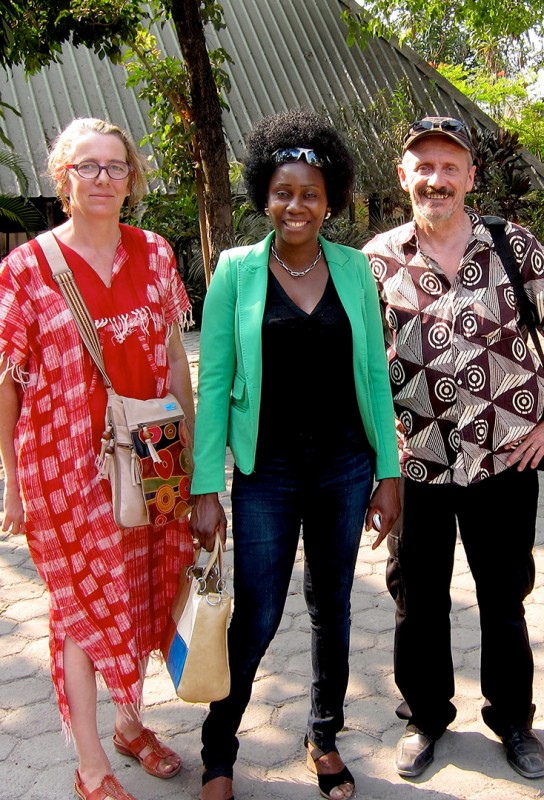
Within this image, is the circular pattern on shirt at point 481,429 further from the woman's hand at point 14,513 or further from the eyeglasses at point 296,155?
the woman's hand at point 14,513

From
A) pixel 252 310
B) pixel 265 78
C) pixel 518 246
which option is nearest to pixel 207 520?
pixel 252 310

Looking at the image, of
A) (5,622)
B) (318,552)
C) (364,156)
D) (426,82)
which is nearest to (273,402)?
(318,552)

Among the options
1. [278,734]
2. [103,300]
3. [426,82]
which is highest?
[426,82]

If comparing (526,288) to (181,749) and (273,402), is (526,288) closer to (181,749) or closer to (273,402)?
(273,402)

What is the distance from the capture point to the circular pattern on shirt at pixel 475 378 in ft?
8.77

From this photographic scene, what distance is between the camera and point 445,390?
2.70m

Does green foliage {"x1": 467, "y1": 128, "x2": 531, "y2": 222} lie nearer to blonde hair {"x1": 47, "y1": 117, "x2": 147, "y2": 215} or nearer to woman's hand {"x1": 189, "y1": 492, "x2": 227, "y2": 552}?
blonde hair {"x1": 47, "y1": 117, "x2": 147, "y2": 215}

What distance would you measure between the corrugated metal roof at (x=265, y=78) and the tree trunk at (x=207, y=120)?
22.3 feet

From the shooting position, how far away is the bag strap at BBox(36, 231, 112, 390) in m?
2.52

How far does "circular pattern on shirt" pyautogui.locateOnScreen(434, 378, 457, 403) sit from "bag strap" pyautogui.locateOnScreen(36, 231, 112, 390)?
110cm

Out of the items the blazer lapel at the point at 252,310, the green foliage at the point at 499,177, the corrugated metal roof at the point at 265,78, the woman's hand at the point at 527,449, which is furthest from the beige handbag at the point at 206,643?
the corrugated metal roof at the point at 265,78

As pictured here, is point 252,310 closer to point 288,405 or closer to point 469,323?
point 288,405

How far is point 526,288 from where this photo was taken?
108 inches

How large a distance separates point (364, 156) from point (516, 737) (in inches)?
458
